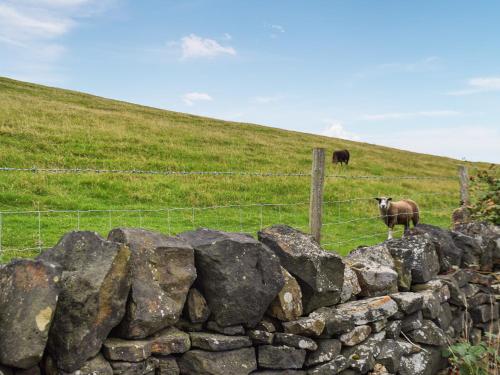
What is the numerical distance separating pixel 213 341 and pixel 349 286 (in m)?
2.05

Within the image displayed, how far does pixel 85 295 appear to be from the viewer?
3783 millimetres

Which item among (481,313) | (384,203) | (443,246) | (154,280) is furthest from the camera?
(384,203)

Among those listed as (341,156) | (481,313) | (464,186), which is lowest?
(481,313)

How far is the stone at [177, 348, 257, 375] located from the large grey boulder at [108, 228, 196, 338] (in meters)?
0.37

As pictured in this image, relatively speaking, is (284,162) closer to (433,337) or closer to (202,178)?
(202,178)

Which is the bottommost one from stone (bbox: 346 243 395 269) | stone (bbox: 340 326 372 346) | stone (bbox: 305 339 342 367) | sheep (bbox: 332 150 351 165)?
stone (bbox: 305 339 342 367)

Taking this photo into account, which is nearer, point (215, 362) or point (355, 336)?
point (215, 362)

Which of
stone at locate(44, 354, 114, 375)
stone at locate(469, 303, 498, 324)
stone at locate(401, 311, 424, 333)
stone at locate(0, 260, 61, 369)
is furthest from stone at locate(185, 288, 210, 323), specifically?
stone at locate(469, 303, 498, 324)

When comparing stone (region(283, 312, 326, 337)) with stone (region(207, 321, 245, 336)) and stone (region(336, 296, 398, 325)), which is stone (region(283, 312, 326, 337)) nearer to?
stone (region(336, 296, 398, 325))

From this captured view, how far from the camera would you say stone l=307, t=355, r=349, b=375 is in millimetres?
5223

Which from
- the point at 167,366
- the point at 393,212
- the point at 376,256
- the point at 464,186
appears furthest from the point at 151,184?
the point at 167,366

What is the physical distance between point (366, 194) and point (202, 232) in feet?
56.7

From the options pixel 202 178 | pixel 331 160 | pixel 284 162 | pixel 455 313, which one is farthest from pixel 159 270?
pixel 331 160

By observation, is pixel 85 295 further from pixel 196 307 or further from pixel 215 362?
pixel 215 362
